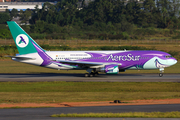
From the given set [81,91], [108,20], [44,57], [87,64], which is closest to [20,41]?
[44,57]

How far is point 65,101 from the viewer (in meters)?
27.3

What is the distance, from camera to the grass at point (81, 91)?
1136 inches

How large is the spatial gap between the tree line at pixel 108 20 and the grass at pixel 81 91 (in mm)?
87905

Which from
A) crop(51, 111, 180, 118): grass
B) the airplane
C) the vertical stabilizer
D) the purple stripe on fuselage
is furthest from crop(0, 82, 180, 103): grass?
the vertical stabilizer

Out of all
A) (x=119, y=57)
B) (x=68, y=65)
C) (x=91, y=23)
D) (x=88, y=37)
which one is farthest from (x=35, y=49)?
(x=91, y=23)

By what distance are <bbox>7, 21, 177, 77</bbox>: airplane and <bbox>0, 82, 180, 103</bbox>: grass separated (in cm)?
648

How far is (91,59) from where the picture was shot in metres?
44.7

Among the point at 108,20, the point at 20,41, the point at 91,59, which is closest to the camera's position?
the point at 91,59

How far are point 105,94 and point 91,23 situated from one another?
411 ft

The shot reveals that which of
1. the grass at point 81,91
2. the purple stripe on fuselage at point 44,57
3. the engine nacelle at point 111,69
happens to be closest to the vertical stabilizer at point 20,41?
the purple stripe on fuselage at point 44,57

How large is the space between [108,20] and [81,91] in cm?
12587

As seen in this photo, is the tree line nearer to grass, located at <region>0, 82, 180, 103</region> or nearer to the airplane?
the airplane

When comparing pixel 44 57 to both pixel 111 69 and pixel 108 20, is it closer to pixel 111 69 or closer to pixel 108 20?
pixel 111 69

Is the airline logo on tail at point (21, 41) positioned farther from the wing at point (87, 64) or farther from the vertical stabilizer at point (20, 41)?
the wing at point (87, 64)
